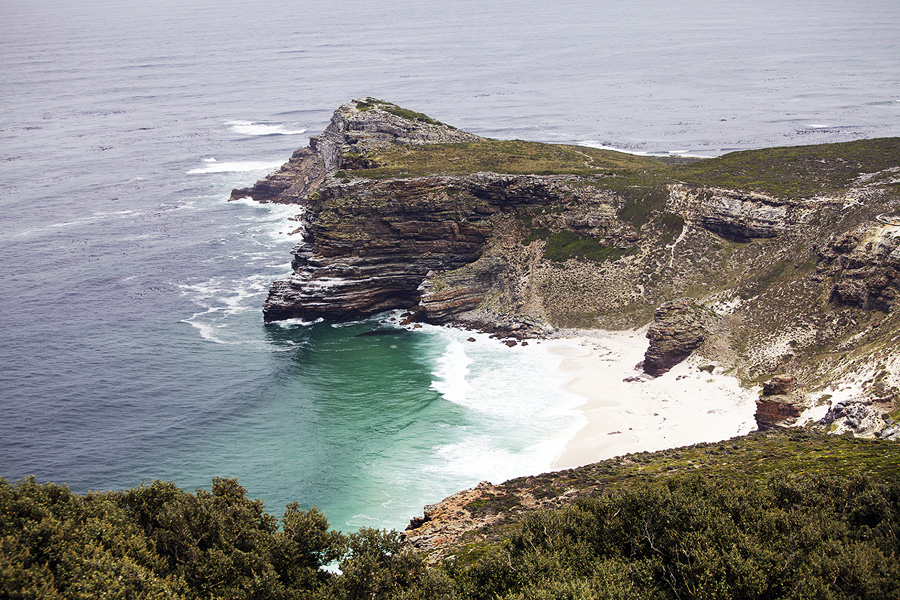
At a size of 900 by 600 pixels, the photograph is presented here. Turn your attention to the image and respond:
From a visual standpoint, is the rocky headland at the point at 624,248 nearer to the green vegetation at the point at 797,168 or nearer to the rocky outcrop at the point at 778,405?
the green vegetation at the point at 797,168

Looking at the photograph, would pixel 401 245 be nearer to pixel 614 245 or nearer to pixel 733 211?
pixel 614 245

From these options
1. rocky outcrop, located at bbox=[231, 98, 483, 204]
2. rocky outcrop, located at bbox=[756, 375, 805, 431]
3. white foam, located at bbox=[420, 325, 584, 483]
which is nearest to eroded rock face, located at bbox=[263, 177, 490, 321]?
white foam, located at bbox=[420, 325, 584, 483]

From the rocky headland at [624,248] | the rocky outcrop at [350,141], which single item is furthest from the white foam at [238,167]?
the rocky headland at [624,248]

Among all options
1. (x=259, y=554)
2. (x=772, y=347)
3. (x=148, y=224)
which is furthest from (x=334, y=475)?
(x=148, y=224)

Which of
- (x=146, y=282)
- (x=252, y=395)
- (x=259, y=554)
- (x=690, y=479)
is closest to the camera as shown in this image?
(x=259, y=554)

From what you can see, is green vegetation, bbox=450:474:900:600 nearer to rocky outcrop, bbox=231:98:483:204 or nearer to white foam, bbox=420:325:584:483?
white foam, bbox=420:325:584:483

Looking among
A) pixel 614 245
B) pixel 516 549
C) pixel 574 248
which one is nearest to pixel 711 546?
pixel 516 549

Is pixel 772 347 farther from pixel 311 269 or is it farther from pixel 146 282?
pixel 146 282
